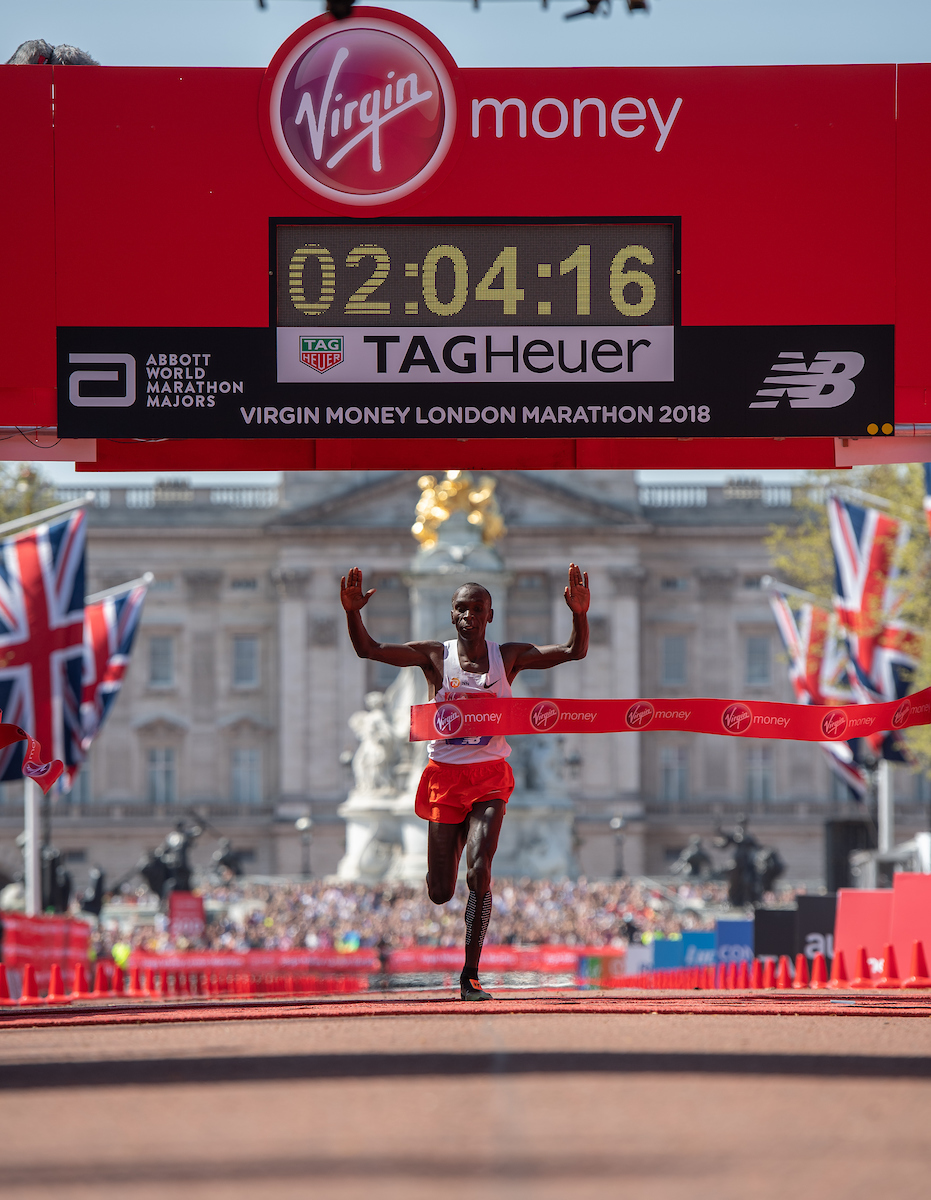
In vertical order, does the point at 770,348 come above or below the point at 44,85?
below

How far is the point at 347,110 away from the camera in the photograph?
10.1 m

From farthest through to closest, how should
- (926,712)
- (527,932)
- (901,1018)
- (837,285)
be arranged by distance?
(527,932) → (926,712) → (837,285) → (901,1018)

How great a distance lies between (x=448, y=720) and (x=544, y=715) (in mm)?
1012

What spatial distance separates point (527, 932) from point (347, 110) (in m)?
30.6

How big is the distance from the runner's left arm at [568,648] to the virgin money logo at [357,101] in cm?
223

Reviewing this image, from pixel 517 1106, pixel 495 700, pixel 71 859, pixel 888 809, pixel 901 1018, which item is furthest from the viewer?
pixel 71 859

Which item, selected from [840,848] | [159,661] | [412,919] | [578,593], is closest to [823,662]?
[840,848]

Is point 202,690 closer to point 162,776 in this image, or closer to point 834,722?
point 162,776

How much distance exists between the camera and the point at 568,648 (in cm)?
956

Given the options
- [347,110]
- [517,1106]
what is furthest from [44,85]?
[517,1106]

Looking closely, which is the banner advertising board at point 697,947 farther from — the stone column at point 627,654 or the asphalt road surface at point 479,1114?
the stone column at point 627,654

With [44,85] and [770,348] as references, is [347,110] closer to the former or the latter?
[44,85]

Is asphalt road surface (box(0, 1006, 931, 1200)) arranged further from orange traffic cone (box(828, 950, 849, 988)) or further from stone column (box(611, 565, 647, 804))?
stone column (box(611, 565, 647, 804))

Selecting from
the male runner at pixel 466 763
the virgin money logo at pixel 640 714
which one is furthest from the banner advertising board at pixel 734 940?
the male runner at pixel 466 763
